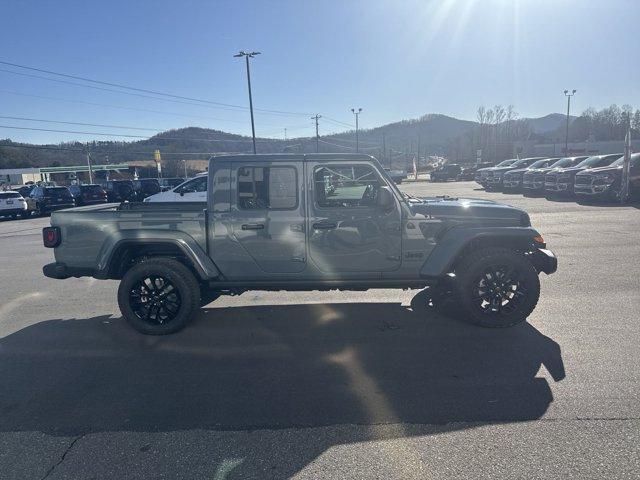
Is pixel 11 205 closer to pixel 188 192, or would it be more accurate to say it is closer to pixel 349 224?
pixel 188 192

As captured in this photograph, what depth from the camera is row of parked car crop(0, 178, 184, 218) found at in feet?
71.8

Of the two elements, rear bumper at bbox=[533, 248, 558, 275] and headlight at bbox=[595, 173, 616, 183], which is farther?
headlight at bbox=[595, 173, 616, 183]

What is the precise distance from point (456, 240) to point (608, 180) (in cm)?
1501

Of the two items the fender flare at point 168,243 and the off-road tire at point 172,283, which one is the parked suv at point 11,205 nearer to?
the fender flare at point 168,243

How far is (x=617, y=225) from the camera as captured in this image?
1191cm

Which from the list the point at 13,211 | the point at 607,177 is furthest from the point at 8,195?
the point at 607,177

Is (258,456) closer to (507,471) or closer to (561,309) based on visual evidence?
(507,471)

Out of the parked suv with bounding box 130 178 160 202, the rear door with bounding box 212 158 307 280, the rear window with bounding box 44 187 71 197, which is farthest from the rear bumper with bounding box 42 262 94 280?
the parked suv with bounding box 130 178 160 202

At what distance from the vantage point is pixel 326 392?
11.9 feet

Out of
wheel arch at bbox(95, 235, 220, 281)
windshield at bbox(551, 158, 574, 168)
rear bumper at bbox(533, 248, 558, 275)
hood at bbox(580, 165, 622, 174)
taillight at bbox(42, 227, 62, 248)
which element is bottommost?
rear bumper at bbox(533, 248, 558, 275)

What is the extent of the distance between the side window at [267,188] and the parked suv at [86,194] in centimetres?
2498

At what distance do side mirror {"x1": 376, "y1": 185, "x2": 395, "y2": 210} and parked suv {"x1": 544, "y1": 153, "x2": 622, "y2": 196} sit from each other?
1632cm

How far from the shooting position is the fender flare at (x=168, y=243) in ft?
16.0

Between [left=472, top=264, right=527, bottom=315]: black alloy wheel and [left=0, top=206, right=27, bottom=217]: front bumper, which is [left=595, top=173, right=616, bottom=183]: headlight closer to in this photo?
[left=472, top=264, right=527, bottom=315]: black alloy wheel
